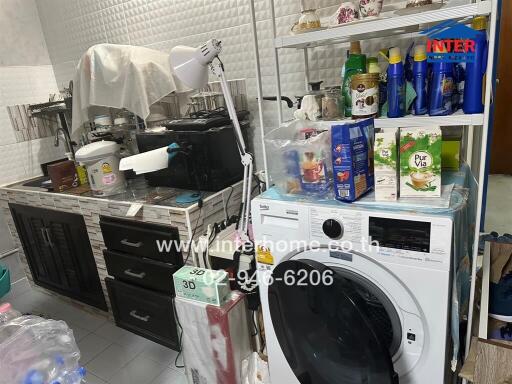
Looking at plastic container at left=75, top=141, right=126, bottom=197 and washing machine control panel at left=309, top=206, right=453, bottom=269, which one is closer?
washing machine control panel at left=309, top=206, right=453, bottom=269

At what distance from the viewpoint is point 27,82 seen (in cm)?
290

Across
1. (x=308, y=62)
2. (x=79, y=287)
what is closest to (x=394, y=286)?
(x=308, y=62)

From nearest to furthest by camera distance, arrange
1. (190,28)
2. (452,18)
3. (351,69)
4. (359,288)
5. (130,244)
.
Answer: (452,18)
(359,288)
(351,69)
(130,244)
(190,28)

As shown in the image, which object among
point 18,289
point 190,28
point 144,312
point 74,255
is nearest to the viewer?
point 144,312

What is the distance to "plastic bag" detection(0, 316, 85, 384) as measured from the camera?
1.06 m

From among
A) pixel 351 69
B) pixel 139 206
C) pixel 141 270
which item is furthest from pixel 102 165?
pixel 351 69

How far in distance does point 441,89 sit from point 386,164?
0.94 ft

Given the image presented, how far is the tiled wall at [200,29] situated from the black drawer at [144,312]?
38.8 inches

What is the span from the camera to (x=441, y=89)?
113cm

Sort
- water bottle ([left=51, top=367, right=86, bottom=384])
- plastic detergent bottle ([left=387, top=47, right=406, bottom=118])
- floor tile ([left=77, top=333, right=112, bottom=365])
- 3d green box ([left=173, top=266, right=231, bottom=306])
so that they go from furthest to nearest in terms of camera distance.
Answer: floor tile ([left=77, top=333, right=112, bottom=365]) → 3d green box ([left=173, top=266, right=231, bottom=306]) → plastic detergent bottle ([left=387, top=47, right=406, bottom=118]) → water bottle ([left=51, top=367, right=86, bottom=384])

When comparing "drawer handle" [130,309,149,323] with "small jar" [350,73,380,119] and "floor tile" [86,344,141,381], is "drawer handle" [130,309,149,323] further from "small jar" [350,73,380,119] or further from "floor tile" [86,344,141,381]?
"small jar" [350,73,380,119]

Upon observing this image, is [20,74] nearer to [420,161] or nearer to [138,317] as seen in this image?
[138,317]

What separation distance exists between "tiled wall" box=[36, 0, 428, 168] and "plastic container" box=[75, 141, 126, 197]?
2.54 feet

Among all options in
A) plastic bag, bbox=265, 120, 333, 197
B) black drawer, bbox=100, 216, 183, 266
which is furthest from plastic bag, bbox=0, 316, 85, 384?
plastic bag, bbox=265, 120, 333, 197
